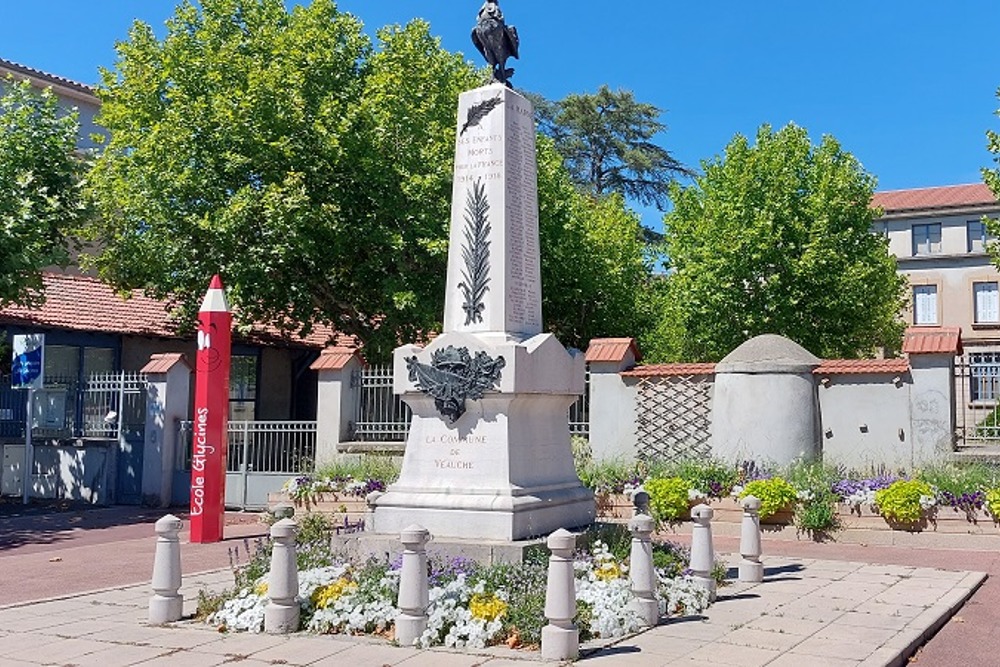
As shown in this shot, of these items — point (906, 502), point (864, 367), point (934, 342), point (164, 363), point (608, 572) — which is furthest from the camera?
point (164, 363)

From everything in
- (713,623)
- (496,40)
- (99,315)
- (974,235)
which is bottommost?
(713,623)

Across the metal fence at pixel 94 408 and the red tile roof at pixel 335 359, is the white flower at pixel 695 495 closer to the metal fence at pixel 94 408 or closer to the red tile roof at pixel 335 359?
the red tile roof at pixel 335 359

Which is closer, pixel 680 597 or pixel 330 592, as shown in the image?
pixel 330 592

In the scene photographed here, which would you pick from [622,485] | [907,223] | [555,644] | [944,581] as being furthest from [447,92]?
[907,223]

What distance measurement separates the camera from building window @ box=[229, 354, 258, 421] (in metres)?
27.8

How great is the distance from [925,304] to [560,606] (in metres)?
47.4

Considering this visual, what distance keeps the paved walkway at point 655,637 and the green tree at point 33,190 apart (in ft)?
32.0

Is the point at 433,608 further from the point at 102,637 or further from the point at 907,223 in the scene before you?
the point at 907,223

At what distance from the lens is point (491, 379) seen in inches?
356

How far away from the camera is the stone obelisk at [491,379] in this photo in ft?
29.5

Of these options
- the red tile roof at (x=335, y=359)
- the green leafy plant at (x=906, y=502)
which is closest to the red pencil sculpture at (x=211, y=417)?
the red tile roof at (x=335, y=359)

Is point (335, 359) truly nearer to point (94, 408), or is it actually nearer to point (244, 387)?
point (94, 408)

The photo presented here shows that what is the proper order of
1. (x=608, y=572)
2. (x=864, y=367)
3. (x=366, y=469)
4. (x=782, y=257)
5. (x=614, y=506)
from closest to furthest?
(x=608, y=572), (x=614, y=506), (x=864, y=367), (x=366, y=469), (x=782, y=257)

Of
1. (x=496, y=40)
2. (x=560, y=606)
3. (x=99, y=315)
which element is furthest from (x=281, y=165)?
(x=560, y=606)
